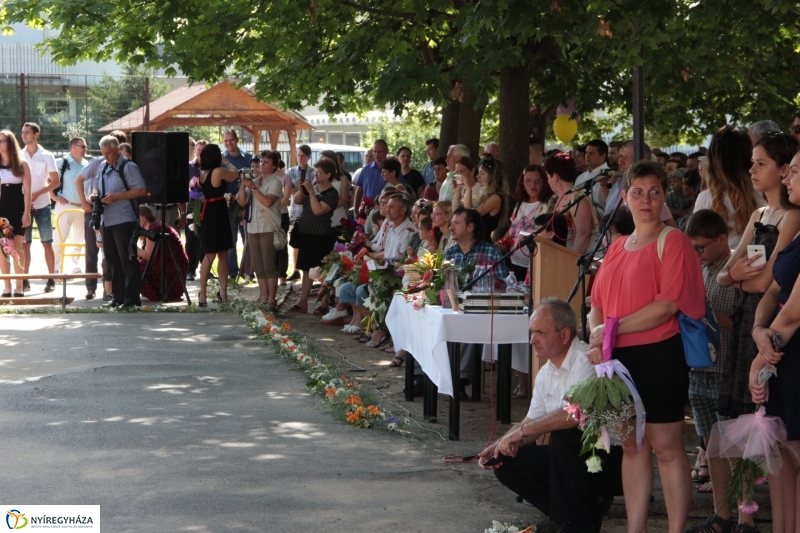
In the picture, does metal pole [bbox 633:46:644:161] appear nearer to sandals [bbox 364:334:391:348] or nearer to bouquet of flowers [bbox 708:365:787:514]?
bouquet of flowers [bbox 708:365:787:514]

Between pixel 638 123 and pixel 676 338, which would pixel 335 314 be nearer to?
pixel 638 123

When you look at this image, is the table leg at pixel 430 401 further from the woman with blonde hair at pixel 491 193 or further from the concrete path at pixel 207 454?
the woman with blonde hair at pixel 491 193

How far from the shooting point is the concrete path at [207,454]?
5.76 m

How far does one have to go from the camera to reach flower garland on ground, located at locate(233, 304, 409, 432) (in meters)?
7.87

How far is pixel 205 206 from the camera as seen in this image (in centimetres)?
1412

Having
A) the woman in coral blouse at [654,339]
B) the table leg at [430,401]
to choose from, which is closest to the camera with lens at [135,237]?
the table leg at [430,401]

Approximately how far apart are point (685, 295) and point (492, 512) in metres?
1.64

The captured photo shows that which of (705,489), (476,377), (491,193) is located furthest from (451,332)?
(491,193)

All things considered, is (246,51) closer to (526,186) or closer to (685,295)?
(526,186)

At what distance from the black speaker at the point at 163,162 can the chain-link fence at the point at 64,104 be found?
1421 cm

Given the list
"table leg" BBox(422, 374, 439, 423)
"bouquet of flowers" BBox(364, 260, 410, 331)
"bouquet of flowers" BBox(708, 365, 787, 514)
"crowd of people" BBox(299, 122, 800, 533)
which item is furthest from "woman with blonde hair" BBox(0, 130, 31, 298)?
"bouquet of flowers" BBox(708, 365, 787, 514)

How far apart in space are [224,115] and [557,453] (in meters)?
25.0

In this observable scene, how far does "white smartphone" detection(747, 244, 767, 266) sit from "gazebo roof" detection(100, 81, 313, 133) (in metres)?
21.1

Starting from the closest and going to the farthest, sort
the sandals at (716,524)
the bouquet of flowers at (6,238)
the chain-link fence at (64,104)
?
the sandals at (716,524) < the bouquet of flowers at (6,238) < the chain-link fence at (64,104)
